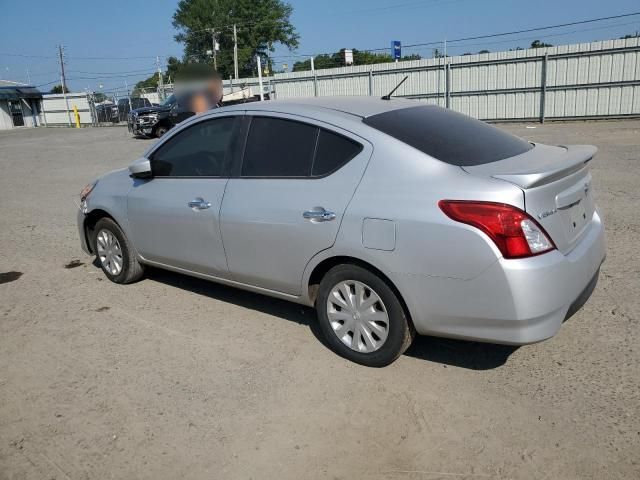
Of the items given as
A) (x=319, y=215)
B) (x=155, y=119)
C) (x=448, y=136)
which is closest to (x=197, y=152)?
(x=319, y=215)

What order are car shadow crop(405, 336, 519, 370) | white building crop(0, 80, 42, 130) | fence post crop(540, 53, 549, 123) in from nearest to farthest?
car shadow crop(405, 336, 519, 370)
fence post crop(540, 53, 549, 123)
white building crop(0, 80, 42, 130)

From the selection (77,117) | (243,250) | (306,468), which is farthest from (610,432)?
(77,117)

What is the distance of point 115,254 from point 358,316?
2.79 metres

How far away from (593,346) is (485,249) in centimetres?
134

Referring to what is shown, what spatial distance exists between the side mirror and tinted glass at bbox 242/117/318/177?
106 cm

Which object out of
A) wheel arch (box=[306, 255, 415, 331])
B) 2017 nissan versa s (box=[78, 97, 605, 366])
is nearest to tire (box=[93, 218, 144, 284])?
2017 nissan versa s (box=[78, 97, 605, 366])

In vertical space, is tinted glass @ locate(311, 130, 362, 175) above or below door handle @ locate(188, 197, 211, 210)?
above

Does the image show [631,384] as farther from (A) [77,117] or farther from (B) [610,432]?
(A) [77,117]

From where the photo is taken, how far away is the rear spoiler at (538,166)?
290 cm

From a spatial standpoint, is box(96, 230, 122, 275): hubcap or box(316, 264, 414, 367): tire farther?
box(96, 230, 122, 275): hubcap

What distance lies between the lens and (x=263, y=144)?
3.88 m

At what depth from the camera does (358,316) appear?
11.2 ft

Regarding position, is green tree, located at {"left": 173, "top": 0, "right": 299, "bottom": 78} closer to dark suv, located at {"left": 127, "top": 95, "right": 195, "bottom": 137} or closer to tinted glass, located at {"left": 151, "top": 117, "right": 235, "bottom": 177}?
dark suv, located at {"left": 127, "top": 95, "right": 195, "bottom": 137}

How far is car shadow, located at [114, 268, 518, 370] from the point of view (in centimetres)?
352
